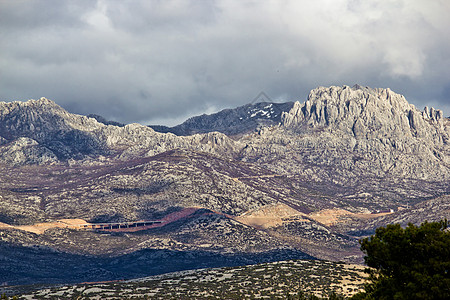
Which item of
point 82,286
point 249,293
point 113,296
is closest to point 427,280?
point 249,293

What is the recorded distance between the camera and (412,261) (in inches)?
2832

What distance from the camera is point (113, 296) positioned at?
14938 centimetres

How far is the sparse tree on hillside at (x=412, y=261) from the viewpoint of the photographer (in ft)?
224

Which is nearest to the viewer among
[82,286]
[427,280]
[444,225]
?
[427,280]

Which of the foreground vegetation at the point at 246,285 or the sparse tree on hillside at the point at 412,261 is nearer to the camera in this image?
the sparse tree on hillside at the point at 412,261

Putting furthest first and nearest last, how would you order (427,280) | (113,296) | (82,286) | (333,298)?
(82,286) → (113,296) → (333,298) → (427,280)

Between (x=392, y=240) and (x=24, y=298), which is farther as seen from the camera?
(x=24, y=298)

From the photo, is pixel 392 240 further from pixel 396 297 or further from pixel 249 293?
pixel 249 293

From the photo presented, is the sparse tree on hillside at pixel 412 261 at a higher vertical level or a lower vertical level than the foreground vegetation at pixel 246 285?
higher

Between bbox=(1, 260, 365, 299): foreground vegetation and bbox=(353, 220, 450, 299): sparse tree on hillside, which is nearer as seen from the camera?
bbox=(353, 220, 450, 299): sparse tree on hillside

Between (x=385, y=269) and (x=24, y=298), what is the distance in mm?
103933

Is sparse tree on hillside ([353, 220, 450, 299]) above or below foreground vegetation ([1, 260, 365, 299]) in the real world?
above

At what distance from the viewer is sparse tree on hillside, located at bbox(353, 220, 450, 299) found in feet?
224

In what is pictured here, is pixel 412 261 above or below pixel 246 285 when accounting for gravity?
above
